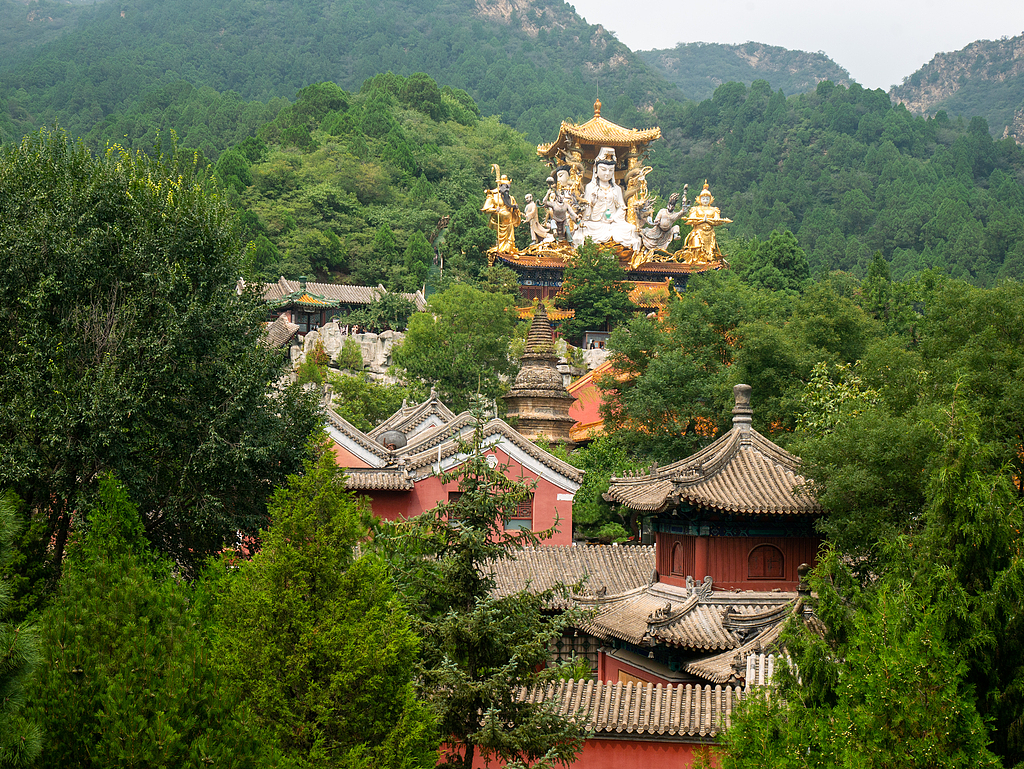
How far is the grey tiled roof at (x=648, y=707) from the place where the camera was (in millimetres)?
13320

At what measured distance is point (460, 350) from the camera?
36.0m

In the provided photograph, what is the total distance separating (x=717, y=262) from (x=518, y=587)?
35516mm

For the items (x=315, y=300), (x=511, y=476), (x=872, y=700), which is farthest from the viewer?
(x=315, y=300)

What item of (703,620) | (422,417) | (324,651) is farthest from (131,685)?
(422,417)

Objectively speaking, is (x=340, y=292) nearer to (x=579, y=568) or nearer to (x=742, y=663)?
(x=579, y=568)

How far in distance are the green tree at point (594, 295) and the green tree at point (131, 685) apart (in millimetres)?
35372

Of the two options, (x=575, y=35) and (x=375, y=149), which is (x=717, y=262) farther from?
(x=575, y=35)

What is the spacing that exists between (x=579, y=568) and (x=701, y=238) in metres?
34.9

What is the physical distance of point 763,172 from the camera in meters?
104

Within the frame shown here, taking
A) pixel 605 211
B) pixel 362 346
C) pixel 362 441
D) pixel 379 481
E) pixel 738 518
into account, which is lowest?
pixel 738 518

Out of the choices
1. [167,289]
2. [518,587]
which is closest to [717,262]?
[518,587]

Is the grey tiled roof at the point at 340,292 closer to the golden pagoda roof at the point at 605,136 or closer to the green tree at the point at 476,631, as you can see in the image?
the golden pagoda roof at the point at 605,136

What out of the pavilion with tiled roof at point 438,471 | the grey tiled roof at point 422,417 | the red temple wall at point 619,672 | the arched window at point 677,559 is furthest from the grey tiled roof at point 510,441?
the arched window at point 677,559

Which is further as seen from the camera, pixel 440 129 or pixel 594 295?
pixel 440 129
